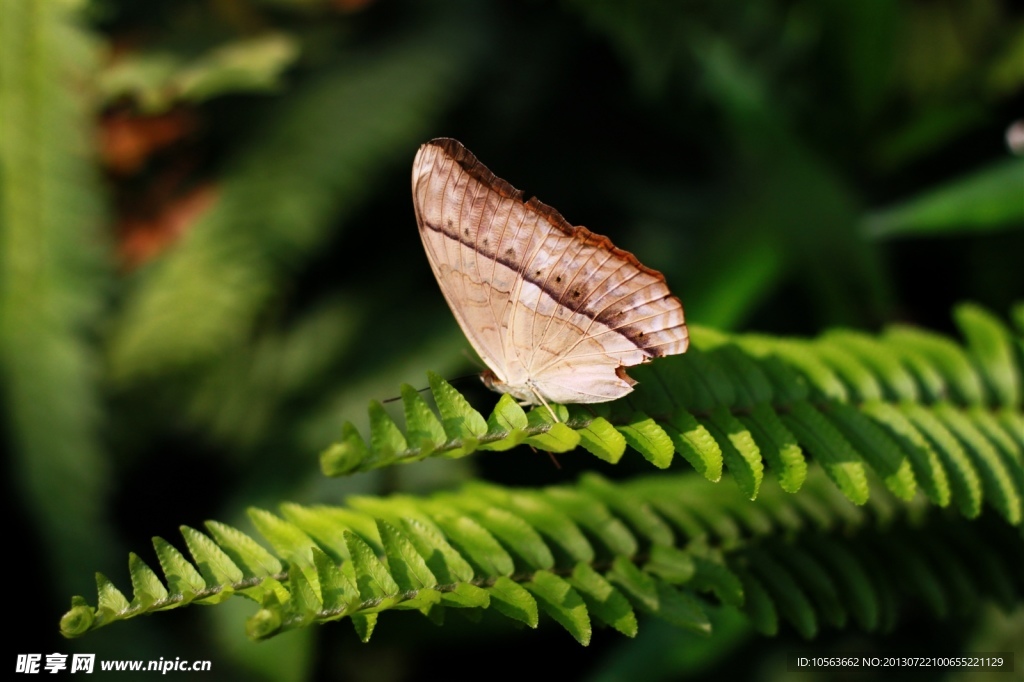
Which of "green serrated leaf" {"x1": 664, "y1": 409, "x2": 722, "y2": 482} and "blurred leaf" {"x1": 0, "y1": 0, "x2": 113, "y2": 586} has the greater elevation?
"blurred leaf" {"x1": 0, "y1": 0, "x2": 113, "y2": 586}

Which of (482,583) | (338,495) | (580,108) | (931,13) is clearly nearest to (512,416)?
(482,583)

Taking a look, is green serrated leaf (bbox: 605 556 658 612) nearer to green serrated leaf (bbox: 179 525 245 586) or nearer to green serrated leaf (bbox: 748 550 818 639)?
green serrated leaf (bbox: 748 550 818 639)

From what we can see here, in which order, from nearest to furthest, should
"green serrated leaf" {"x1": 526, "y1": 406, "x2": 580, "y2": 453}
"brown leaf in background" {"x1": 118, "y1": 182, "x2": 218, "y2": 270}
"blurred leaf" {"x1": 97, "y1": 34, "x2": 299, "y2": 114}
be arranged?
"green serrated leaf" {"x1": 526, "y1": 406, "x2": 580, "y2": 453} < "blurred leaf" {"x1": 97, "y1": 34, "x2": 299, "y2": 114} < "brown leaf in background" {"x1": 118, "y1": 182, "x2": 218, "y2": 270}

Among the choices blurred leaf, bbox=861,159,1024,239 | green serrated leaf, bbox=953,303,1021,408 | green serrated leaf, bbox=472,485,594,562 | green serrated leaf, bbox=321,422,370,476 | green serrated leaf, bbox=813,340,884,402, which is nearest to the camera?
green serrated leaf, bbox=321,422,370,476

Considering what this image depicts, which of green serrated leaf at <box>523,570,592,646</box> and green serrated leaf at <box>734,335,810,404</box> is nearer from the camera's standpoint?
green serrated leaf at <box>523,570,592,646</box>

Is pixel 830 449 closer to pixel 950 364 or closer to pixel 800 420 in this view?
pixel 800 420

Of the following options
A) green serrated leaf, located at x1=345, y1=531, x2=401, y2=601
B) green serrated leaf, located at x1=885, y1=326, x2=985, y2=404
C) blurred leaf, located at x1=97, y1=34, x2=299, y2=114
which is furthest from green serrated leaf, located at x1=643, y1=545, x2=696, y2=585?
blurred leaf, located at x1=97, y1=34, x2=299, y2=114

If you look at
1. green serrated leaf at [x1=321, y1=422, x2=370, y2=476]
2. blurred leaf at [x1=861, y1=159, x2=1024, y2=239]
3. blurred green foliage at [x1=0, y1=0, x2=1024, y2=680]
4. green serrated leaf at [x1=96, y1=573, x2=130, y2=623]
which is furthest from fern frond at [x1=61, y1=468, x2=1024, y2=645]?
blurred leaf at [x1=861, y1=159, x2=1024, y2=239]

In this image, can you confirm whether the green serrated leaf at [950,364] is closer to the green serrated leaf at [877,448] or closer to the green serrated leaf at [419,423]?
the green serrated leaf at [877,448]

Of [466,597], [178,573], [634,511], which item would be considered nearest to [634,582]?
[634,511]

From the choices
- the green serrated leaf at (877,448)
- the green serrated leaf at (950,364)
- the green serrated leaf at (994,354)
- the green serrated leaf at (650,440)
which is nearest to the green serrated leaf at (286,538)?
the green serrated leaf at (650,440)

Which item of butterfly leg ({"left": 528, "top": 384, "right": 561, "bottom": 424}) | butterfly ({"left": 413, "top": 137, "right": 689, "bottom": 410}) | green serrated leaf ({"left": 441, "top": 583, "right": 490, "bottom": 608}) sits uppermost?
butterfly ({"left": 413, "top": 137, "right": 689, "bottom": 410})
